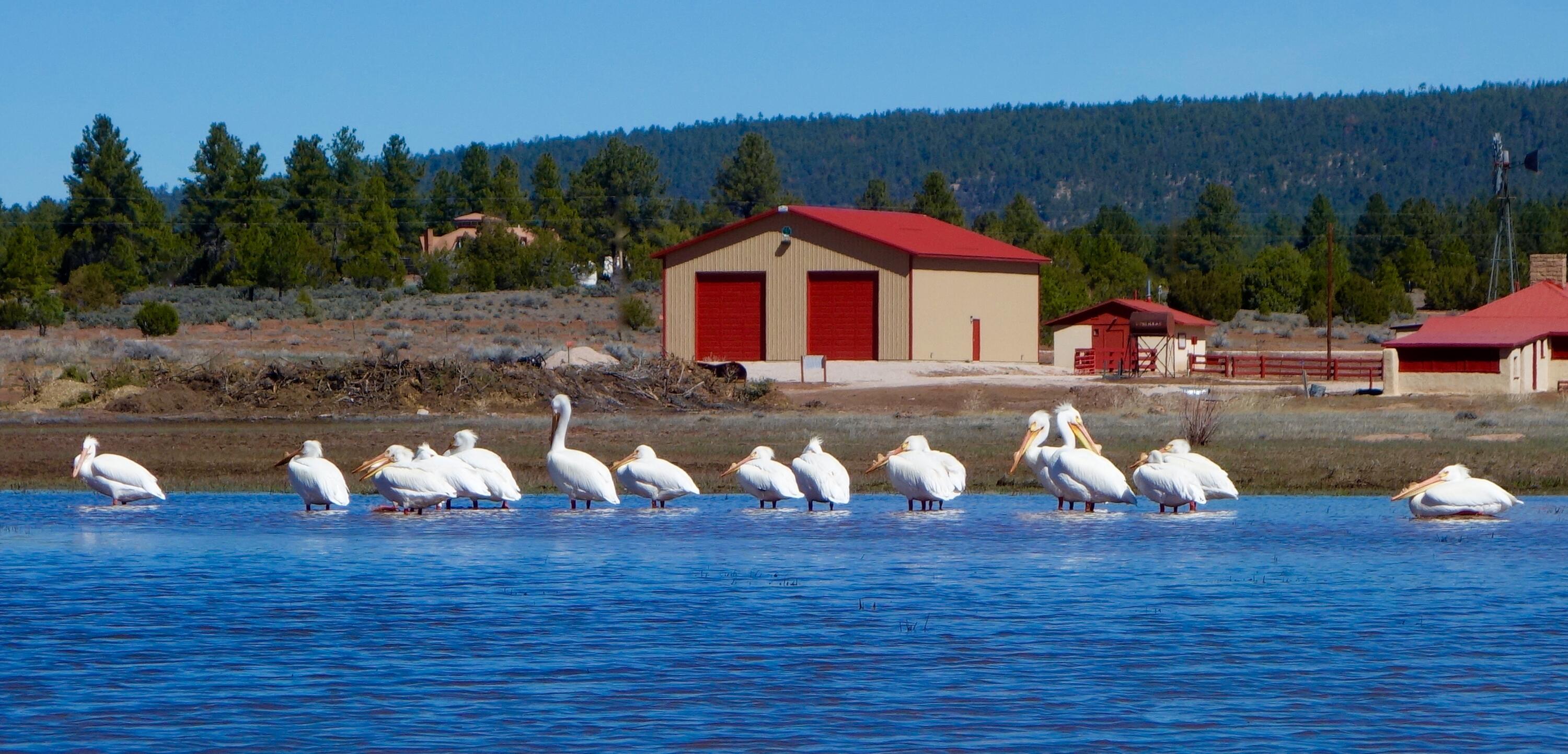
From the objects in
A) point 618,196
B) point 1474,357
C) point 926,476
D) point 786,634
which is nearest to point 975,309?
point 1474,357

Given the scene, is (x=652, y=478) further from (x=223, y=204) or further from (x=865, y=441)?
(x=223, y=204)

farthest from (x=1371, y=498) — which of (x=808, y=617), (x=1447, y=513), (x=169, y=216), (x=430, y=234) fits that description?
(x=430, y=234)

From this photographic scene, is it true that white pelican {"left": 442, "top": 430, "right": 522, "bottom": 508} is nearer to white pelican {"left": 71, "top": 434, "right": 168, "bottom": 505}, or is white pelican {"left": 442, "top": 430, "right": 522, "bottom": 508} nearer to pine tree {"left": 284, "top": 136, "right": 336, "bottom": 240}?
white pelican {"left": 71, "top": 434, "right": 168, "bottom": 505}

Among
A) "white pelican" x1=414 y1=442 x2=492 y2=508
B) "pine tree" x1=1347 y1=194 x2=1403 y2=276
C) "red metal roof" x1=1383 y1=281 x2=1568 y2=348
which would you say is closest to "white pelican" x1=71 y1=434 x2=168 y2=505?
"white pelican" x1=414 y1=442 x2=492 y2=508

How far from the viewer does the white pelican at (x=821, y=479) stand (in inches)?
770

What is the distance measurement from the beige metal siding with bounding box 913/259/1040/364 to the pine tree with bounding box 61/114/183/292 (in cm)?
5362

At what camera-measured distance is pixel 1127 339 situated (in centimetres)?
5716

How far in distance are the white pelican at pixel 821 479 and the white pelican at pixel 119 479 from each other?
6.90 meters

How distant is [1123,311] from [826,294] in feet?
29.6

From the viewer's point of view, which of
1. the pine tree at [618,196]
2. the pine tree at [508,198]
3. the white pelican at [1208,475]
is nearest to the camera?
the white pelican at [1208,475]

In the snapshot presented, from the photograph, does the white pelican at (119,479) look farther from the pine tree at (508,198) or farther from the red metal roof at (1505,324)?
the pine tree at (508,198)

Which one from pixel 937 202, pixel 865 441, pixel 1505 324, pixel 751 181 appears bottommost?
pixel 865 441

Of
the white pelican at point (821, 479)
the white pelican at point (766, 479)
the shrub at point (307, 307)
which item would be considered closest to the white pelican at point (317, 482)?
the white pelican at point (766, 479)

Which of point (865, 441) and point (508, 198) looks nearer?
point (865, 441)
